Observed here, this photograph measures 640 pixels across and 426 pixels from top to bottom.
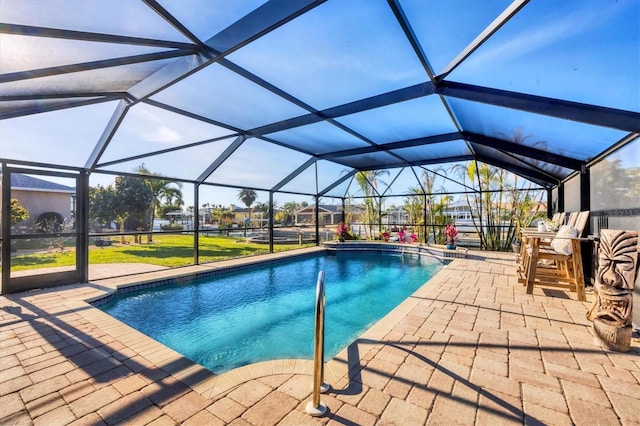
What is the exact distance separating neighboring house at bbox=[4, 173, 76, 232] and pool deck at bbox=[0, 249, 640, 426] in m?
2.48

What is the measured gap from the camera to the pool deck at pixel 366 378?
1970 millimetres

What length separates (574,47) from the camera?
249 cm

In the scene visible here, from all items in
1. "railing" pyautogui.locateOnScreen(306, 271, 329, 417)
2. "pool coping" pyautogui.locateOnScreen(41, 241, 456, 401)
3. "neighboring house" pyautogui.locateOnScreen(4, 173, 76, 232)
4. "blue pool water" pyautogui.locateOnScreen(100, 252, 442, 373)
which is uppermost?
"neighboring house" pyautogui.locateOnScreen(4, 173, 76, 232)

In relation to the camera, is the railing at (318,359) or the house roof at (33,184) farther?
the house roof at (33,184)

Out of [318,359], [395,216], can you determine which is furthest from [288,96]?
[395,216]

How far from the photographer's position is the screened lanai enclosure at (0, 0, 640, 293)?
255 centimetres

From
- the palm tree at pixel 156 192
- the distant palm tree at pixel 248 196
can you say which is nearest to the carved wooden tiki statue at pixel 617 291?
the palm tree at pixel 156 192

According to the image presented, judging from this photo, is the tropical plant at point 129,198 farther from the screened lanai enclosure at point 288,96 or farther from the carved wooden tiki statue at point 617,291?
the carved wooden tiki statue at point 617,291

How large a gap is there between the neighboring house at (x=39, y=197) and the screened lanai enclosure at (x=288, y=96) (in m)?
0.03

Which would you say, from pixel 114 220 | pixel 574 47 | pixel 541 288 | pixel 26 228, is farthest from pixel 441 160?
pixel 114 220

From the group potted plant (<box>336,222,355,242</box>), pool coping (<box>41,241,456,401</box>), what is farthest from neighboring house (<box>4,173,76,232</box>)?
potted plant (<box>336,222,355,242</box>)

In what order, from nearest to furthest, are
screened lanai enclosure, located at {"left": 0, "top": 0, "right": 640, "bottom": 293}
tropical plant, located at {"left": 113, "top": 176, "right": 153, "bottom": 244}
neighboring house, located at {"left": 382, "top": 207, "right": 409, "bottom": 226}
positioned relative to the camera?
screened lanai enclosure, located at {"left": 0, "top": 0, "right": 640, "bottom": 293}
neighboring house, located at {"left": 382, "top": 207, "right": 409, "bottom": 226}
tropical plant, located at {"left": 113, "top": 176, "right": 153, "bottom": 244}

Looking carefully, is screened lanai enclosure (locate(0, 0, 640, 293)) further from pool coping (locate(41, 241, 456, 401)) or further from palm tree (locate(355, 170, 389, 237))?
palm tree (locate(355, 170, 389, 237))

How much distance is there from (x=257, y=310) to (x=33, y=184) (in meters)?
4.88
